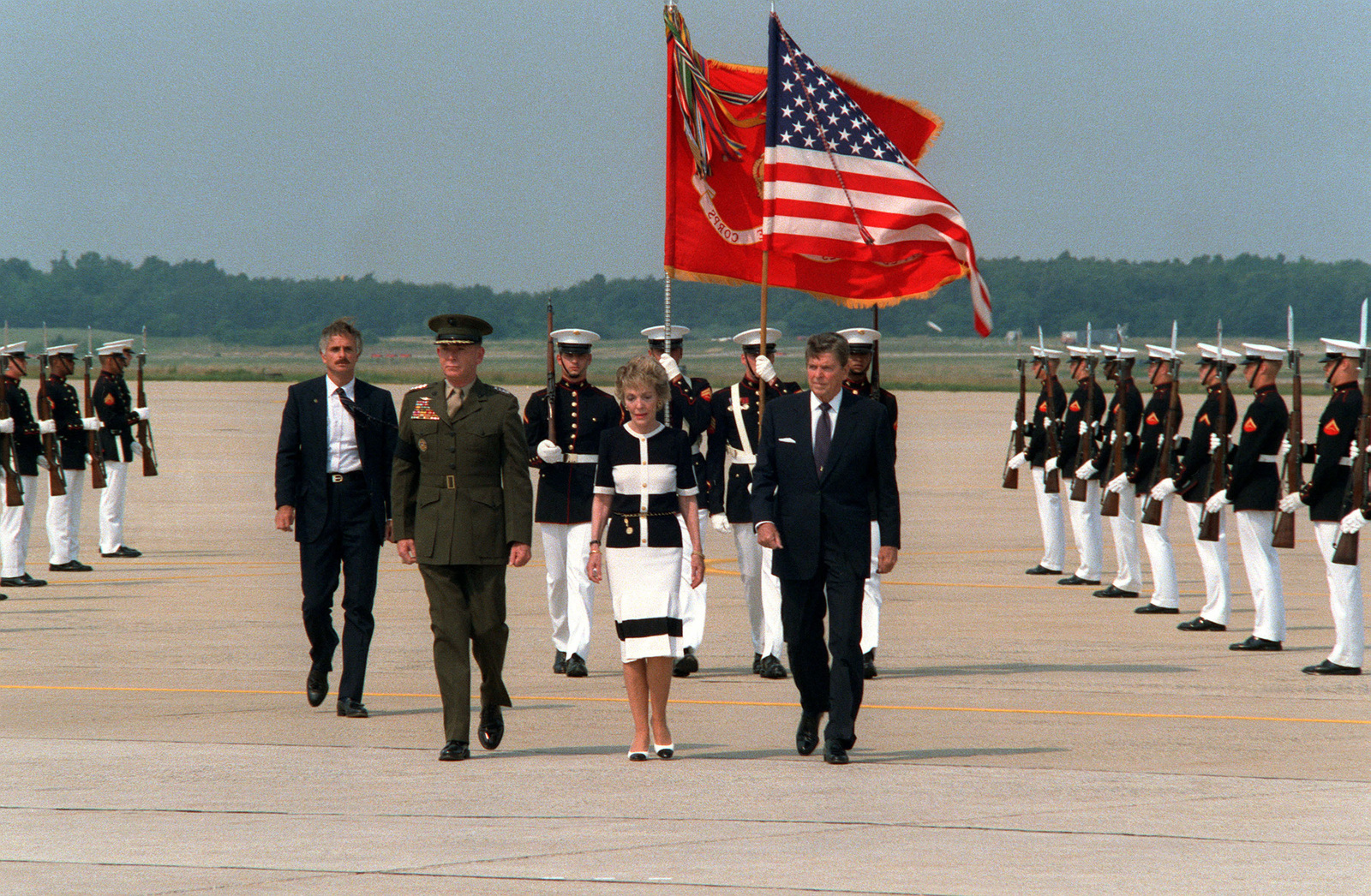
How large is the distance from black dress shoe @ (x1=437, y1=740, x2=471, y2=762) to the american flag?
421 cm

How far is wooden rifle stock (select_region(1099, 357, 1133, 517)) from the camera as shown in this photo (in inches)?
566

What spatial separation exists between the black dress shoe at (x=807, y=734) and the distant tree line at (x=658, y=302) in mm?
110346

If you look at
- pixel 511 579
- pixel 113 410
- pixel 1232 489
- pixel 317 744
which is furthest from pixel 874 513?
pixel 113 410

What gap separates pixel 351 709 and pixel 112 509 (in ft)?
32.7

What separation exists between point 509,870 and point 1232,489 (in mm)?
7621

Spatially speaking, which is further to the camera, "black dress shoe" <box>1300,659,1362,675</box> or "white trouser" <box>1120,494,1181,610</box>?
"white trouser" <box>1120,494,1181,610</box>

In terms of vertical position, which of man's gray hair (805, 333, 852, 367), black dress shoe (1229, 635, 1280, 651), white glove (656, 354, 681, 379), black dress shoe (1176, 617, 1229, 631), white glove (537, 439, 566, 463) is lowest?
black dress shoe (1176, 617, 1229, 631)

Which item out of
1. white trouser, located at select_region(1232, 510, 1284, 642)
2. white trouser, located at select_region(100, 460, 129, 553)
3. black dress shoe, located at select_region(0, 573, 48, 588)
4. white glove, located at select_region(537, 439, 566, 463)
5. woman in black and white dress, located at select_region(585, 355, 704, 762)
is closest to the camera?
woman in black and white dress, located at select_region(585, 355, 704, 762)

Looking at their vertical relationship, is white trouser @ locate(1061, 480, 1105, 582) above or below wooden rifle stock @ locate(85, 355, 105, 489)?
below

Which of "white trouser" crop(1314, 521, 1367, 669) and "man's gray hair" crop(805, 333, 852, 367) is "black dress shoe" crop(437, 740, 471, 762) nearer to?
"man's gray hair" crop(805, 333, 852, 367)

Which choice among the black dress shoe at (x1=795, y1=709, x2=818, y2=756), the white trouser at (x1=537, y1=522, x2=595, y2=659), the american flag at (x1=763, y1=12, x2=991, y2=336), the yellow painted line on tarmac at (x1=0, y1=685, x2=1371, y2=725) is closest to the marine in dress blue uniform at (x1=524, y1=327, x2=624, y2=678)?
the white trouser at (x1=537, y1=522, x2=595, y2=659)

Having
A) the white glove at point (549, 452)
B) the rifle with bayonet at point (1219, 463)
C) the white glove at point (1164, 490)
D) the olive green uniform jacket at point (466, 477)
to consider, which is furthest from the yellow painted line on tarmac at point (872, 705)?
the white glove at point (1164, 490)

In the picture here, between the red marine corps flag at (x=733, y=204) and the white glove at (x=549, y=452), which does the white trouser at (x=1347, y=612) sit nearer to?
the red marine corps flag at (x=733, y=204)

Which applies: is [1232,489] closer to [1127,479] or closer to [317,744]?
[1127,479]
